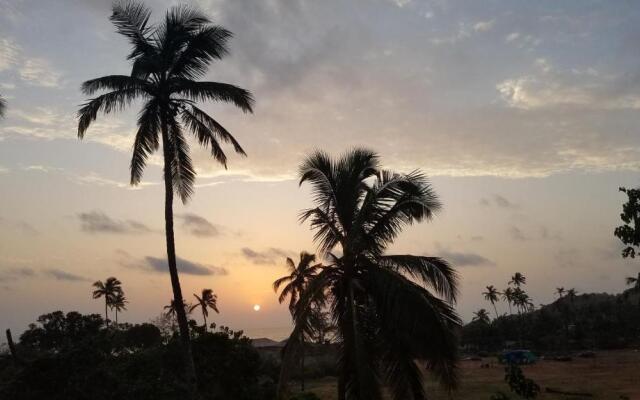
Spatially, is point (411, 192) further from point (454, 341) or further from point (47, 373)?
point (47, 373)

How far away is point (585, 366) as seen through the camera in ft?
194

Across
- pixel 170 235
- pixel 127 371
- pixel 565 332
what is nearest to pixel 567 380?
pixel 127 371

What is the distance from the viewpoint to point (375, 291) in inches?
489

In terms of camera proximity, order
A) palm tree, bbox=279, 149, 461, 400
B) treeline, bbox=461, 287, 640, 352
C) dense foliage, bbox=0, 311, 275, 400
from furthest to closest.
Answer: treeline, bbox=461, 287, 640, 352
dense foliage, bbox=0, 311, 275, 400
palm tree, bbox=279, 149, 461, 400

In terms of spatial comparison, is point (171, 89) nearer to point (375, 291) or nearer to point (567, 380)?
point (375, 291)

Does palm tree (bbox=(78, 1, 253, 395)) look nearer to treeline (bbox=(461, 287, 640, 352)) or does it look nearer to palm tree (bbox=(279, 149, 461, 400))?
palm tree (bbox=(279, 149, 461, 400))

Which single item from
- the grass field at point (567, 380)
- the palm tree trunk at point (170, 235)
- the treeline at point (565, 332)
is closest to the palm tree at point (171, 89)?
the palm tree trunk at point (170, 235)

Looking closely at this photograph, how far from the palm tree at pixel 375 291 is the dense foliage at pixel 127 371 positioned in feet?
31.5

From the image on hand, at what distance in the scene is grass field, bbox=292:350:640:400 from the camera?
3869cm

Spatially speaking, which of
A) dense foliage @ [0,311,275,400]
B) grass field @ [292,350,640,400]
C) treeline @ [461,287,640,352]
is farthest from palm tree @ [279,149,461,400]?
treeline @ [461,287,640,352]

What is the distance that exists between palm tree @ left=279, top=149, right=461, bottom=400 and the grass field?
1879cm

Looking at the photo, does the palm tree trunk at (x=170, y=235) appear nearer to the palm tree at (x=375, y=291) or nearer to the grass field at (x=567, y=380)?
the palm tree at (x=375, y=291)

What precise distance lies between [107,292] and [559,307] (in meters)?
99.4

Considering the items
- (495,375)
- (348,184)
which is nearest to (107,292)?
(495,375)
